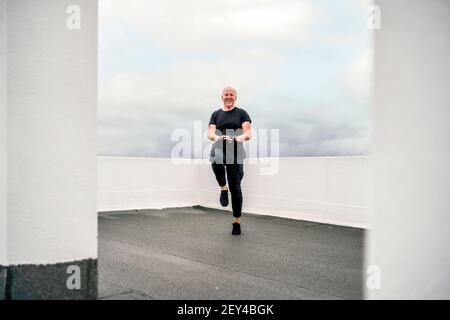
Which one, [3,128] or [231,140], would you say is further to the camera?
[231,140]

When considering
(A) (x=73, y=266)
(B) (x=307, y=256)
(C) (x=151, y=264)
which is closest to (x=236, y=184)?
(B) (x=307, y=256)

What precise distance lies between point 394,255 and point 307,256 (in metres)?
1.82

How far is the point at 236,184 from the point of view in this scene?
429cm

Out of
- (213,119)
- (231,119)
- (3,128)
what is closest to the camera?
(3,128)

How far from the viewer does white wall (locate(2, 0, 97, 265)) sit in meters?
1.97

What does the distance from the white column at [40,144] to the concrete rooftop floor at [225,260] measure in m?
0.45

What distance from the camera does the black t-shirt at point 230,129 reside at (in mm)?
4363

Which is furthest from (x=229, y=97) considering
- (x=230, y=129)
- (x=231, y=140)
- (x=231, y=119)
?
(x=231, y=140)

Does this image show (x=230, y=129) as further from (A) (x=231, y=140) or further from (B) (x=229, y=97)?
(B) (x=229, y=97)

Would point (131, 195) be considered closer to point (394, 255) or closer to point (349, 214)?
point (349, 214)

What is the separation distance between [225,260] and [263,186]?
11.5 ft

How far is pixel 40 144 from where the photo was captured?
1.97m

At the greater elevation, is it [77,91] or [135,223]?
[77,91]

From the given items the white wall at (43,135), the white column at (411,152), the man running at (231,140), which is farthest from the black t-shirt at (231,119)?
the white column at (411,152)
